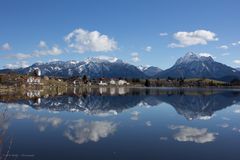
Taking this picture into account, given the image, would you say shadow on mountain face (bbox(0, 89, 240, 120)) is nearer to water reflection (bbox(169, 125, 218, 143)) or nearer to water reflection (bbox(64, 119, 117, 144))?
water reflection (bbox(169, 125, 218, 143))

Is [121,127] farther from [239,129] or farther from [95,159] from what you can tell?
[95,159]

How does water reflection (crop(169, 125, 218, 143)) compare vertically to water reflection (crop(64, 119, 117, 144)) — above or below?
below

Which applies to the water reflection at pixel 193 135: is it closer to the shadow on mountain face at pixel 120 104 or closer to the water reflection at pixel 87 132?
the water reflection at pixel 87 132

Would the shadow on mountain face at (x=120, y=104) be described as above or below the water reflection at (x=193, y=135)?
above

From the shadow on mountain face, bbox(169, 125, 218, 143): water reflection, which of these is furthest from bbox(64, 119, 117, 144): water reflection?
the shadow on mountain face

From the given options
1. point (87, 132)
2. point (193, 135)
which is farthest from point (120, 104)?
point (193, 135)

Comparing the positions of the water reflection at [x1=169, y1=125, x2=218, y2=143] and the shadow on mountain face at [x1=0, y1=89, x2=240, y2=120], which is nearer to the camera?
the water reflection at [x1=169, y1=125, x2=218, y2=143]

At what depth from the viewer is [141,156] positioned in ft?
63.0

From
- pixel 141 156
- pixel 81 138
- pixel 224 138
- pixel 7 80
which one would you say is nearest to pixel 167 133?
pixel 224 138

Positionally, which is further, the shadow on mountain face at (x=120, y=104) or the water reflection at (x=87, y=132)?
the shadow on mountain face at (x=120, y=104)

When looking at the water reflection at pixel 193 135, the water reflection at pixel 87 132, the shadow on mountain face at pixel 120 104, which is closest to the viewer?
the water reflection at pixel 87 132

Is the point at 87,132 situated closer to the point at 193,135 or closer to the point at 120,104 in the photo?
the point at 193,135

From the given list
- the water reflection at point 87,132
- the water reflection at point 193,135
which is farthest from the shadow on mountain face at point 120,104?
the water reflection at point 87,132

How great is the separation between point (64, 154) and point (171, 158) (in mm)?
6295
